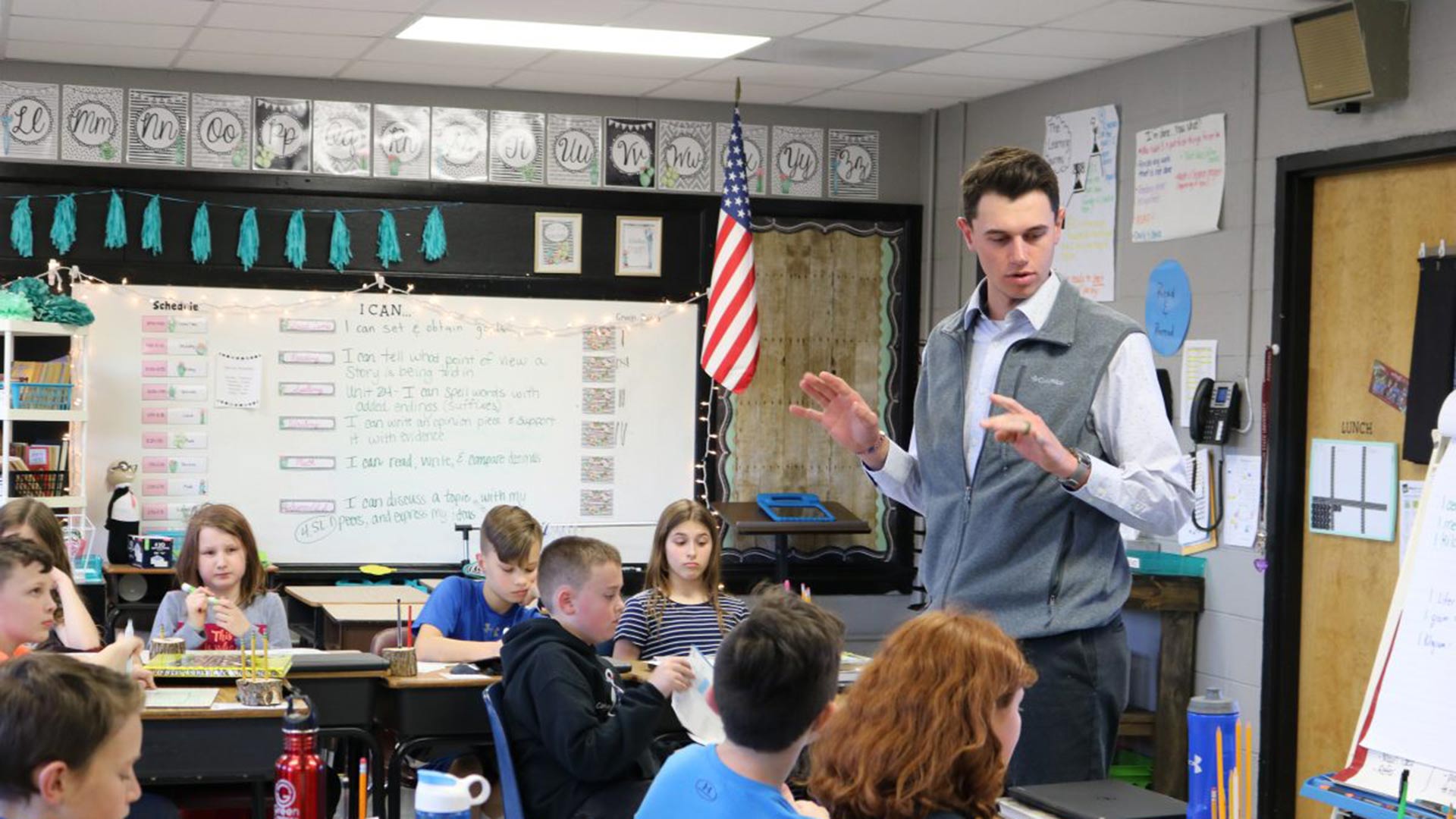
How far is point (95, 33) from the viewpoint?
6.34 meters

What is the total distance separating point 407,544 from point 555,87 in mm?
2130

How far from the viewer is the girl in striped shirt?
4859mm

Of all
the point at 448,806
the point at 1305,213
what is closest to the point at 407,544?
the point at 1305,213

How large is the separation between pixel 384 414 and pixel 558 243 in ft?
3.60

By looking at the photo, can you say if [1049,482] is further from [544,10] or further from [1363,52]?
[544,10]

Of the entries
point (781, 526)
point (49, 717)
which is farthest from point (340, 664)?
point (781, 526)

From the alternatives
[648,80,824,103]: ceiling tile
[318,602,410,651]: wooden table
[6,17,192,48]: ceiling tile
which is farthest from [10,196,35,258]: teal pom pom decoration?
[648,80,824,103]: ceiling tile

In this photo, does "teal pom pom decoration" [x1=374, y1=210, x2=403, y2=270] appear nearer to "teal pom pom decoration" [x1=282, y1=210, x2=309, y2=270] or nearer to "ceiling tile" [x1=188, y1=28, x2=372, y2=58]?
"teal pom pom decoration" [x1=282, y1=210, x2=309, y2=270]

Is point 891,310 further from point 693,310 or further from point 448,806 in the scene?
point 448,806

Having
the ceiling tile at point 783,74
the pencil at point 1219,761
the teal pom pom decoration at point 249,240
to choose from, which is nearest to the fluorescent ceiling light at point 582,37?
the ceiling tile at point 783,74

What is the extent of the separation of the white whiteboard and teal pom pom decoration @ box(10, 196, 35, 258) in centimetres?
31

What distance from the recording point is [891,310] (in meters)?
8.02

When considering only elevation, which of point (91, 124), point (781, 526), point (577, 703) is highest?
point (91, 124)

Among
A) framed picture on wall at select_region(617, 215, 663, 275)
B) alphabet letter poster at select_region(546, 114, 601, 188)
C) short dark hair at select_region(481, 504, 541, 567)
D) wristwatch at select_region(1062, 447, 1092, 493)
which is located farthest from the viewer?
framed picture on wall at select_region(617, 215, 663, 275)
